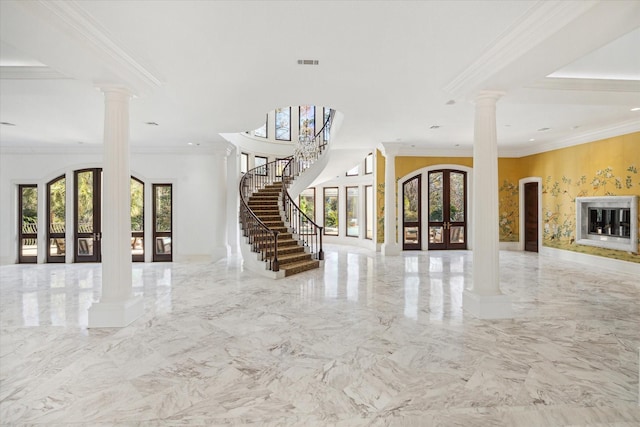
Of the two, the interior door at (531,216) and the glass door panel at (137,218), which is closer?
the glass door panel at (137,218)

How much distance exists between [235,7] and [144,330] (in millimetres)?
3751

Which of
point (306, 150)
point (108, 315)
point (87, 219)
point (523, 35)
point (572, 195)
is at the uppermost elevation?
point (306, 150)

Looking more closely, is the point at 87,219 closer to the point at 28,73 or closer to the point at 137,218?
the point at 137,218

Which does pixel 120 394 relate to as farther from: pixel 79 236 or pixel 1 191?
pixel 1 191

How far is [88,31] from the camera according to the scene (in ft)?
10.4

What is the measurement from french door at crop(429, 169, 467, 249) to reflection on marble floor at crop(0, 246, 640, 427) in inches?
207

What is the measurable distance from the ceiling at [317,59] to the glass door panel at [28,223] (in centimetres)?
305

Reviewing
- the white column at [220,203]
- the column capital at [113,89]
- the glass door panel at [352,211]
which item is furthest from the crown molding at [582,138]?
the column capital at [113,89]

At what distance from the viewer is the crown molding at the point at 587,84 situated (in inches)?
187

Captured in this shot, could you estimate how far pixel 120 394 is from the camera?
2.73m

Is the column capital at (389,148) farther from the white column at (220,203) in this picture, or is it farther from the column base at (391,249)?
the white column at (220,203)

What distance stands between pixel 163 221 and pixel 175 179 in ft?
4.19

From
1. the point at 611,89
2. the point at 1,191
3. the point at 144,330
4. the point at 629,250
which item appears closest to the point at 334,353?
the point at 144,330

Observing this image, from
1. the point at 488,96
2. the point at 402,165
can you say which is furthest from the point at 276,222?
the point at 488,96
